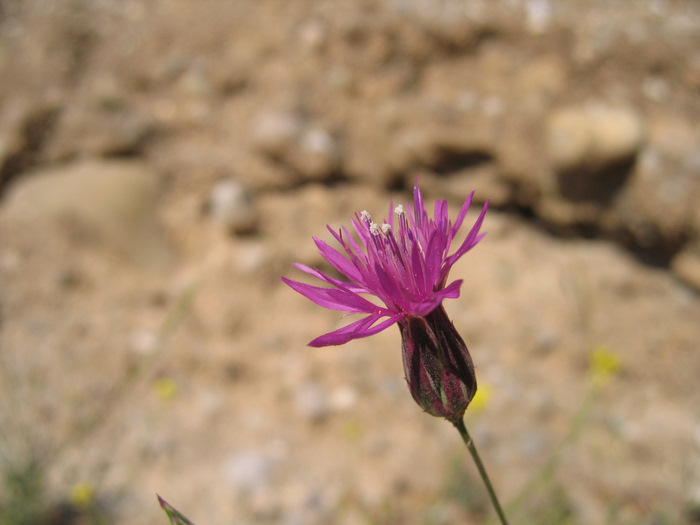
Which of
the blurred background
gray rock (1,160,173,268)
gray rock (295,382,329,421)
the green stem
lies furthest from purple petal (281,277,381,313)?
gray rock (1,160,173,268)

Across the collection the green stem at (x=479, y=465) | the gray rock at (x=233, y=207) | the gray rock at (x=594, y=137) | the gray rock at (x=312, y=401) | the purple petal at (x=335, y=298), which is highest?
the gray rock at (x=233, y=207)

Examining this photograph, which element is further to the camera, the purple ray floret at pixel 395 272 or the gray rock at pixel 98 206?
the gray rock at pixel 98 206

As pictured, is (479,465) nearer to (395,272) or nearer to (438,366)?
(438,366)

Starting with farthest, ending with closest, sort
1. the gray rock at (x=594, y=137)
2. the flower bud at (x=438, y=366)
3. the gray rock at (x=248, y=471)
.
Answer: the gray rock at (x=594, y=137)
the gray rock at (x=248, y=471)
the flower bud at (x=438, y=366)

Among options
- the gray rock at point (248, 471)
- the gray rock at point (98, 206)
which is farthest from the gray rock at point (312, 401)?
the gray rock at point (98, 206)

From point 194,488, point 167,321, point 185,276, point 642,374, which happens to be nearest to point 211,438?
point 194,488

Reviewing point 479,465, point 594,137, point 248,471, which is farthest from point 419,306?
point 594,137

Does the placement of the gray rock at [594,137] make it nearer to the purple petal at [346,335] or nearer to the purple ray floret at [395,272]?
the purple ray floret at [395,272]
